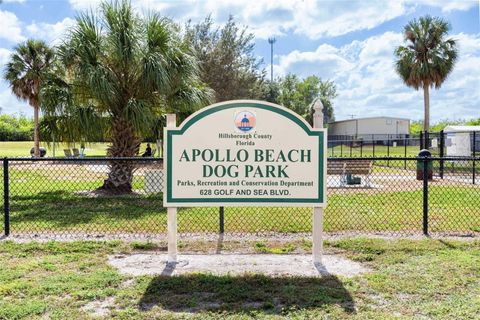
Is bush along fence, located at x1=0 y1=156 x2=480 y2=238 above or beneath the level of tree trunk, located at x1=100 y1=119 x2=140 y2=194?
beneath

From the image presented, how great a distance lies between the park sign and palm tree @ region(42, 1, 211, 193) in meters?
5.80

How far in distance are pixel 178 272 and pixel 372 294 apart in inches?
77.7

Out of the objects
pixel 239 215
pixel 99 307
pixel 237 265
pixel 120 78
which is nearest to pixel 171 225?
pixel 237 265

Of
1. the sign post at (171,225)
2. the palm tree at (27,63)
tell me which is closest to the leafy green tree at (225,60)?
the palm tree at (27,63)

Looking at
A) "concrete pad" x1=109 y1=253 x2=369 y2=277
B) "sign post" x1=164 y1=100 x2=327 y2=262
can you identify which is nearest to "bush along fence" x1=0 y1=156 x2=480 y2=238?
"sign post" x1=164 y1=100 x2=327 y2=262

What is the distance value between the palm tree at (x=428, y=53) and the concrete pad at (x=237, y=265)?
71.3 ft

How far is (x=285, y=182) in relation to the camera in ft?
16.6

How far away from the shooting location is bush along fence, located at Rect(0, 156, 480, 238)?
6715 millimetres

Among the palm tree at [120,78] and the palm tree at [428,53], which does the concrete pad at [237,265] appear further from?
the palm tree at [428,53]

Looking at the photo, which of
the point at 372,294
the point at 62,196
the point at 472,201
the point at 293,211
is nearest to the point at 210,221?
the point at 293,211

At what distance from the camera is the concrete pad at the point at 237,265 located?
4.77 m

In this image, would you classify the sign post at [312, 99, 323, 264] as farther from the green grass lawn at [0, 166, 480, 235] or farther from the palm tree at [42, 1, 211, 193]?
the palm tree at [42, 1, 211, 193]

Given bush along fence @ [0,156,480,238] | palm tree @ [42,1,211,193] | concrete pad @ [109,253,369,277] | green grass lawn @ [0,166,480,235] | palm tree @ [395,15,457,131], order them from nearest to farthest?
concrete pad @ [109,253,369,277] → bush along fence @ [0,156,480,238] → green grass lawn @ [0,166,480,235] → palm tree @ [42,1,211,193] → palm tree @ [395,15,457,131]

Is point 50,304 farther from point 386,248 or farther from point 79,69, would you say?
point 79,69
